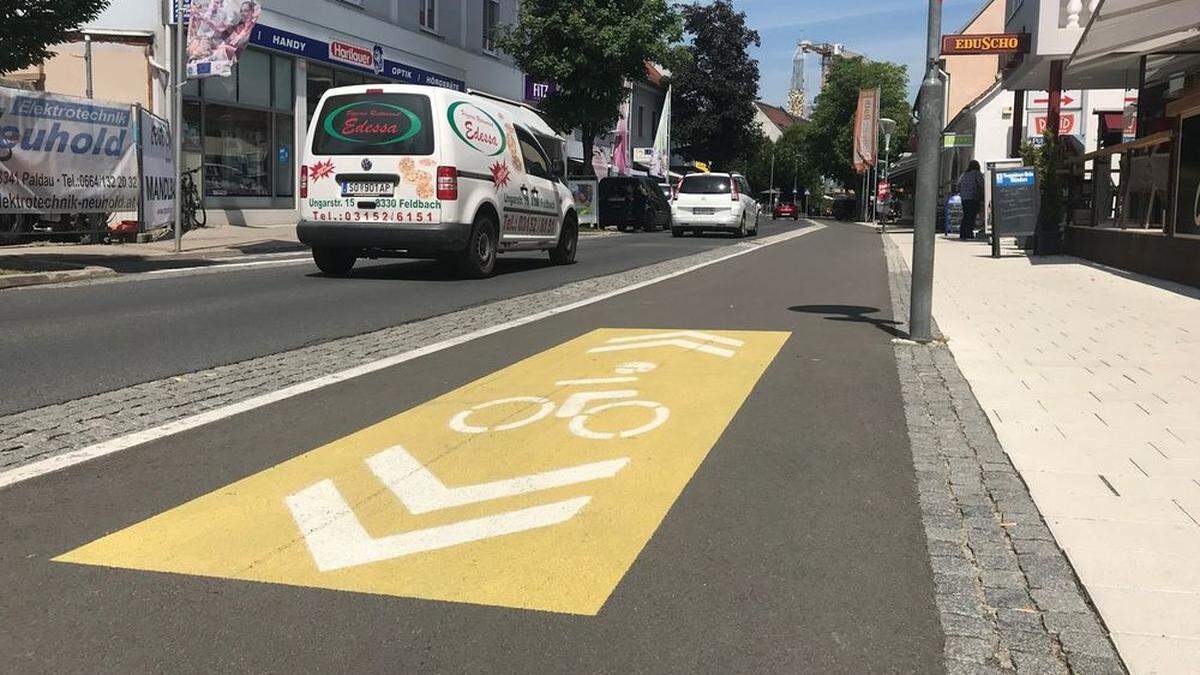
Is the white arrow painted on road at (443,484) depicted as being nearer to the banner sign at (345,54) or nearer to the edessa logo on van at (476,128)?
the edessa logo on van at (476,128)

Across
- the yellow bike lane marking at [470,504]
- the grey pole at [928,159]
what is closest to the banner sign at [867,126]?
the grey pole at [928,159]

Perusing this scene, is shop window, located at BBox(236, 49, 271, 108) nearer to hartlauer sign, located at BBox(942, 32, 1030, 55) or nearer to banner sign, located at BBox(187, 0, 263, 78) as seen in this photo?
banner sign, located at BBox(187, 0, 263, 78)

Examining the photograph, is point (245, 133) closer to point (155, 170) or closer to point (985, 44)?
point (155, 170)

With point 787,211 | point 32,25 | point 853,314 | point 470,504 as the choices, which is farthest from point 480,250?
point 787,211

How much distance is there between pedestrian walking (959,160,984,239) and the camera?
23.7m

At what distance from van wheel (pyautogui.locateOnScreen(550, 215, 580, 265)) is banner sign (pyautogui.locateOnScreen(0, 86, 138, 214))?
7.43m

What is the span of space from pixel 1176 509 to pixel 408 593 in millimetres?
2976

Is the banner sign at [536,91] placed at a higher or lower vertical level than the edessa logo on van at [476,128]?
higher

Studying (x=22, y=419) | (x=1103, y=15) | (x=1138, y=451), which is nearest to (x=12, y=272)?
(x=22, y=419)

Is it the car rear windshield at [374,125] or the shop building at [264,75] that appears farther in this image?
the shop building at [264,75]

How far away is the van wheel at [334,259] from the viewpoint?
13.1m

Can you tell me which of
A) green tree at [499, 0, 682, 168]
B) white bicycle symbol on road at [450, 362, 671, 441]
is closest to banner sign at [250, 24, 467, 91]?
green tree at [499, 0, 682, 168]

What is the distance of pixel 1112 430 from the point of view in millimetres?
5207

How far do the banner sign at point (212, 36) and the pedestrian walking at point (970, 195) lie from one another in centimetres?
1634
